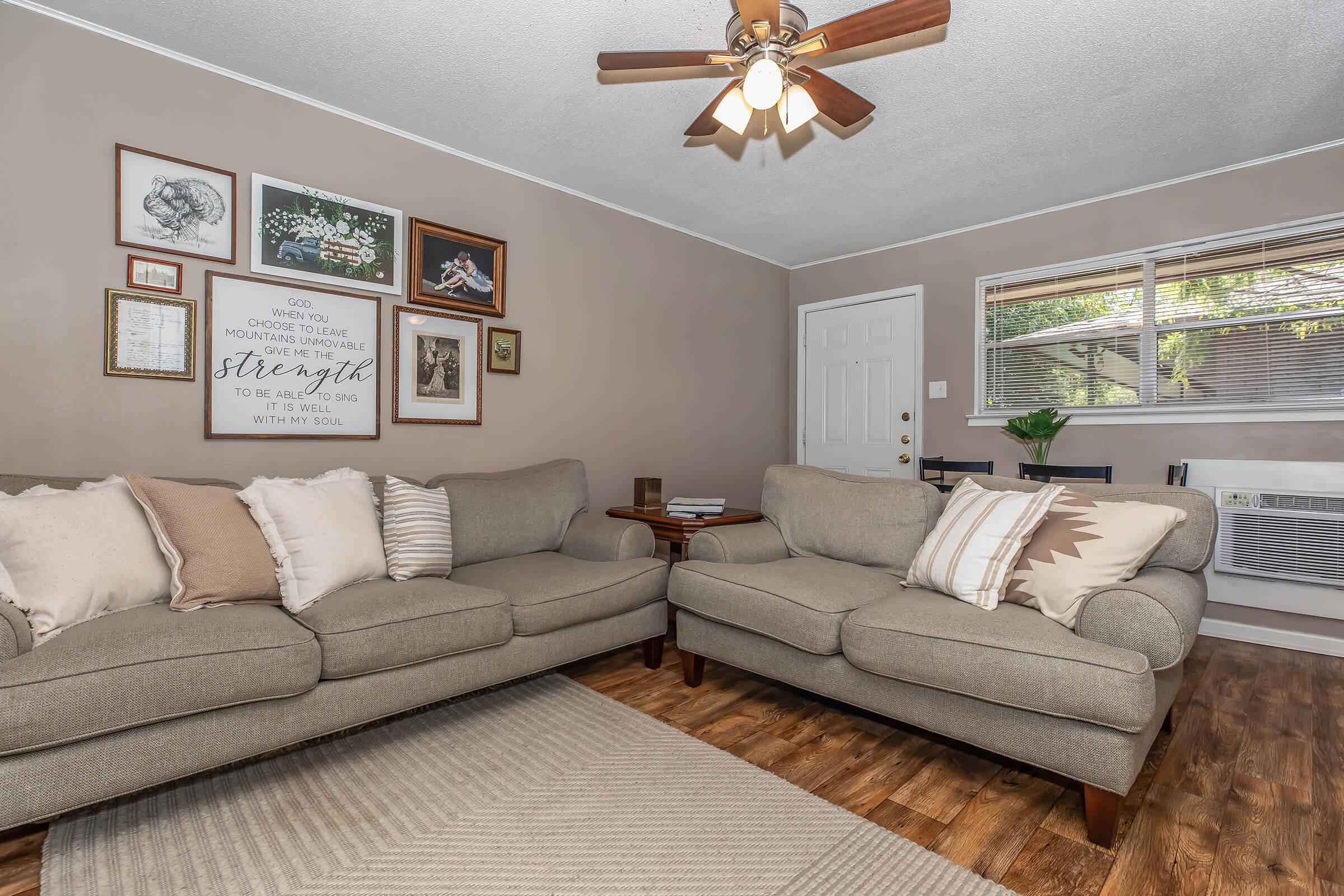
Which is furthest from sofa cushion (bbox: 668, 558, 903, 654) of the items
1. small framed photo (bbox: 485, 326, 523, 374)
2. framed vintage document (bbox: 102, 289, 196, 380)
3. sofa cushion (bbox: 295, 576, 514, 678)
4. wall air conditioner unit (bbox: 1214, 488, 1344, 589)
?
wall air conditioner unit (bbox: 1214, 488, 1344, 589)

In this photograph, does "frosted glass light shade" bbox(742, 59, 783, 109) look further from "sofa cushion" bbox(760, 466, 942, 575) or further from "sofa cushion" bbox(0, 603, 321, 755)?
"sofa cushion" bbox(0, 603, 321, 755)

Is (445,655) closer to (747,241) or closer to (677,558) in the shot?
(677,558)

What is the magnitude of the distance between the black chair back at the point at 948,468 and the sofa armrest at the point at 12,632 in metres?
3.70

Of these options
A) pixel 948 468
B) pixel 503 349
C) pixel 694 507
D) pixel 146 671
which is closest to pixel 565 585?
pixel 694 507

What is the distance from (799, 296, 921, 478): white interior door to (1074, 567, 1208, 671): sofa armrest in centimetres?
280

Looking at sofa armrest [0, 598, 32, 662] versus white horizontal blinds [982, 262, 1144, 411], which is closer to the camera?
sofa armrest [0, 598, 32, 662]

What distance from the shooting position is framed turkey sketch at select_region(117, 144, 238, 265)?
2346mm

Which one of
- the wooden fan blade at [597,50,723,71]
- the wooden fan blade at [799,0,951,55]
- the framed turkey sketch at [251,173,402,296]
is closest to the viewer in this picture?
the wooden fan blade at [799,0,951,55]

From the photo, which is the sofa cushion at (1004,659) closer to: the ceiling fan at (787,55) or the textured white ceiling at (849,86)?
the ceiling fan at (787,55)

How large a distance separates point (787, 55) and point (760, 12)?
0.67 feet

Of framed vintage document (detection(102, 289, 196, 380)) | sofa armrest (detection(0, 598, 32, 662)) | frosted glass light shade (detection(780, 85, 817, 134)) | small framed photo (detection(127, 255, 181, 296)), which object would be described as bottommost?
sofa armrest (detection(0, 598, 32, 662))

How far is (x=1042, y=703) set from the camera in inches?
64.1

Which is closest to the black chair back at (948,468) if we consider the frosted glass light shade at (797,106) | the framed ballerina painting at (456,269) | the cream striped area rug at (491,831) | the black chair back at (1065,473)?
the black chair back at (1065,473)

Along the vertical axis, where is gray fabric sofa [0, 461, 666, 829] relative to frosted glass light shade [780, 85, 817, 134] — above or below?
below
